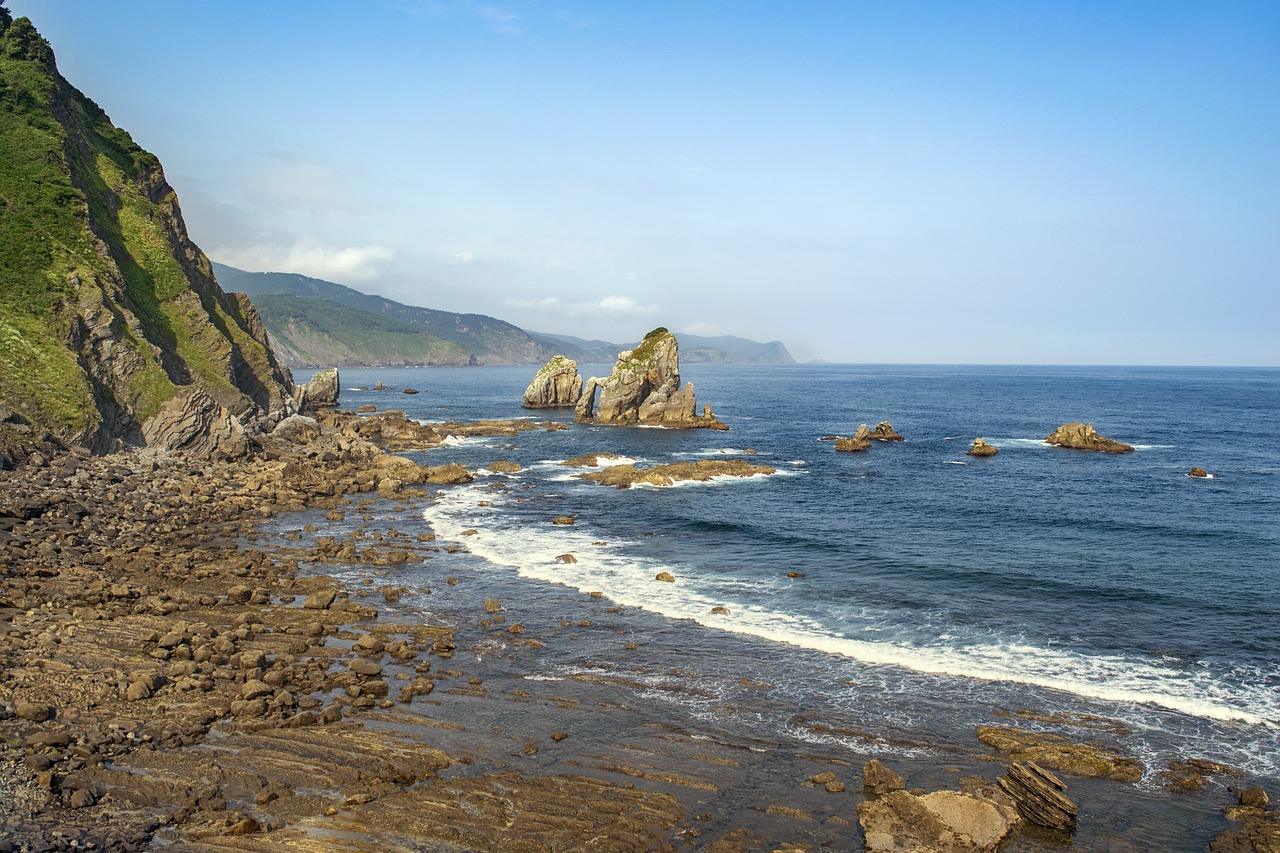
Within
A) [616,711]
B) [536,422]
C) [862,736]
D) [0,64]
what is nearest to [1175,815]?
[862,736]

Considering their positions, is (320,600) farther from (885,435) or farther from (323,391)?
(323,391)

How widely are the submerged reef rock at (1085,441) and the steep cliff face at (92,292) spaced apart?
82678 millimetres

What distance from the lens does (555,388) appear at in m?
130

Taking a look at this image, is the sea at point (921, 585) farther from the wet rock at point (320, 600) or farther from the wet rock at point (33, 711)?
the wet rock at point (33, 711)

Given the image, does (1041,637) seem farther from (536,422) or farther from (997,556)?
(536,422)

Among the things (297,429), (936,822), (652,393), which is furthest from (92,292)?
(936,822)

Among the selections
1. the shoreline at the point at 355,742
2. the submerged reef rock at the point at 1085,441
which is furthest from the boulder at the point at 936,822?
the submerged reef rock at the point at 1085,441

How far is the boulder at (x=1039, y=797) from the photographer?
18.2 metres

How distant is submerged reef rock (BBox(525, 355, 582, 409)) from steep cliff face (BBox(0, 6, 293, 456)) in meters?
44.8

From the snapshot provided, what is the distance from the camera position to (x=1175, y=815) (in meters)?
18.8

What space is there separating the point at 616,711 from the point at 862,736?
7.28 meters

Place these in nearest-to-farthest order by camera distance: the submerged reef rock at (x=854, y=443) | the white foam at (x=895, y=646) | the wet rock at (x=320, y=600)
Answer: the white foam at (x=895, y=646), the wet rock at (x=320, y=600), the submerged reef rock at (x=854, y=443)

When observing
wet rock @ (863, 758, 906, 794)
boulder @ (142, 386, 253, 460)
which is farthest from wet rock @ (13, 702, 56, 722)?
boulder @ (142, 386, 253, 460)

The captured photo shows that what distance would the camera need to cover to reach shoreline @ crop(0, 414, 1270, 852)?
1702cm
